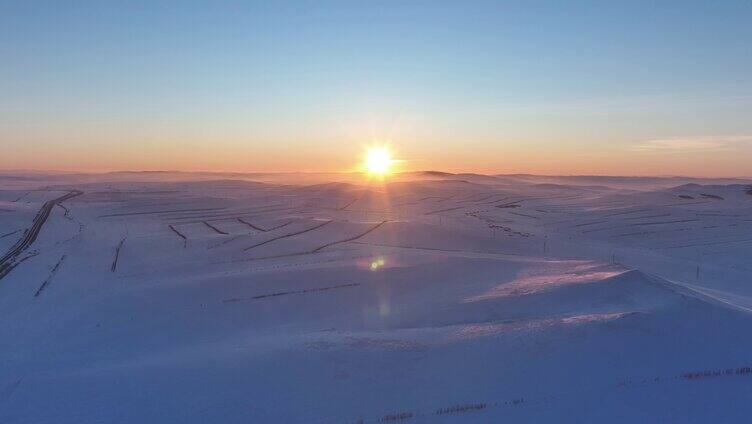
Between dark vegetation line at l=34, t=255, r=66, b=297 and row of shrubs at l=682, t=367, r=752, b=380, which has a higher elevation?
row of shrubs at l=682, t=367, r=752, b=380

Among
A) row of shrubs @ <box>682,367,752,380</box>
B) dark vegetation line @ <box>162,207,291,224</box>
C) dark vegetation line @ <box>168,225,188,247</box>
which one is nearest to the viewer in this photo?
row of shrubs @ <box>682,367,752,380</box>

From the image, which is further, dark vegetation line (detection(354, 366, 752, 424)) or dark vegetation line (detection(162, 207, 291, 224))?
dark vegetation line (detection(162, 207, 291, 224))

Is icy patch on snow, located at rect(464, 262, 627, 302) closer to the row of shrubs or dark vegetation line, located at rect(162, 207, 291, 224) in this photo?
the row of shrubs

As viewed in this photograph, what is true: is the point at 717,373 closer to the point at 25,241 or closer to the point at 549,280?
the point at 549,280

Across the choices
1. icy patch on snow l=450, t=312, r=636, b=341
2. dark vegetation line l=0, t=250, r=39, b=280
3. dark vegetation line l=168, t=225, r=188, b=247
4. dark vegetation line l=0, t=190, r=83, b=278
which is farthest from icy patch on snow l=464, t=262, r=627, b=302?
dark vegetation line l=0, t=190, r=83, b=278

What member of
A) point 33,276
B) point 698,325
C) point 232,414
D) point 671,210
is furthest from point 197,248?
point 671,210

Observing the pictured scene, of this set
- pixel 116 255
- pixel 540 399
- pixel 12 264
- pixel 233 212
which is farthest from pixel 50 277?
pixel 233 212

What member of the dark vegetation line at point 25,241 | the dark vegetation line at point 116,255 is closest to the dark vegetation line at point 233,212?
the dark vegetation line at point 25,241

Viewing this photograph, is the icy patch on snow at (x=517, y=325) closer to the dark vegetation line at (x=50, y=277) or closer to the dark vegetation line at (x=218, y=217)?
the dark vegetation line at (x=50, y=277)
